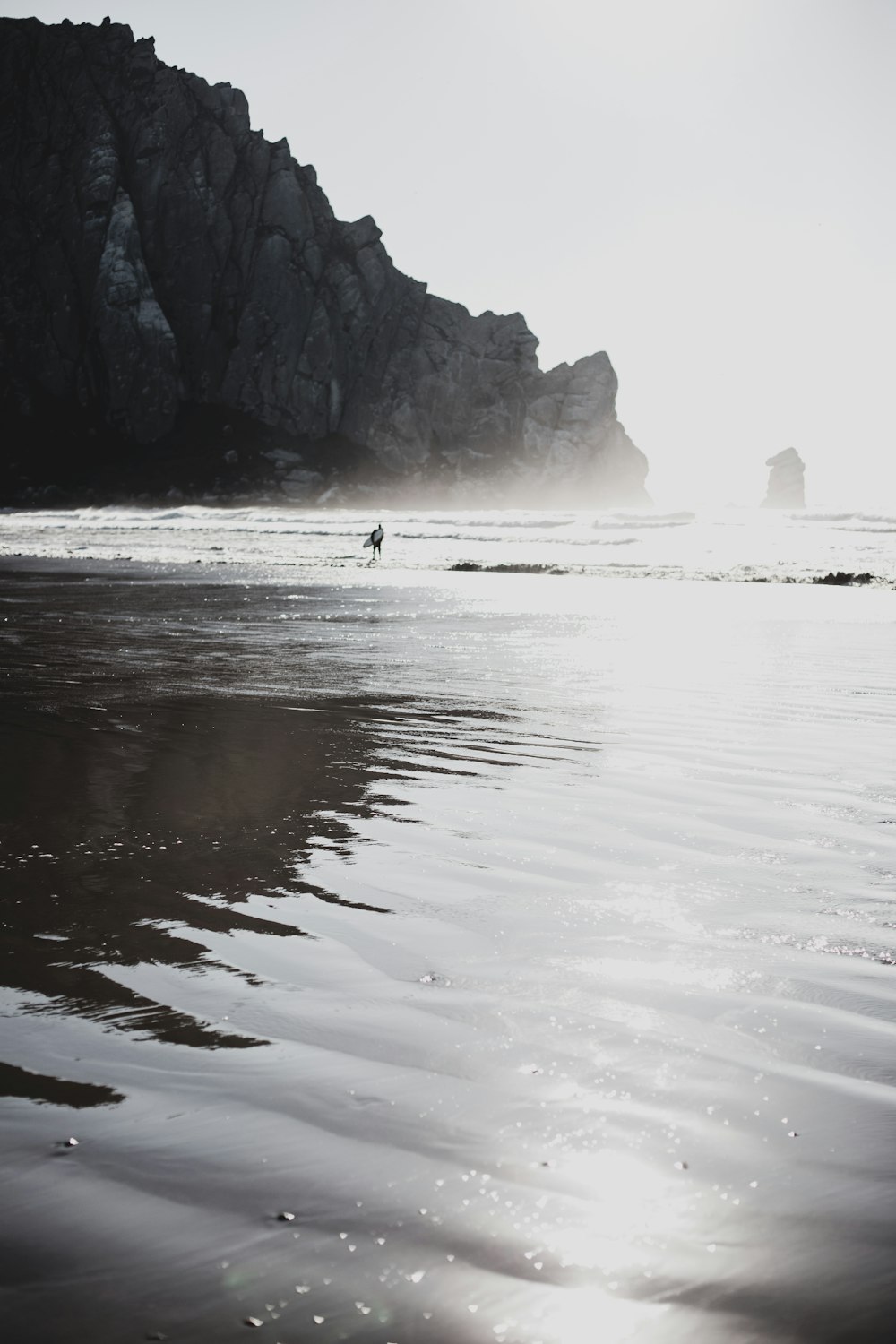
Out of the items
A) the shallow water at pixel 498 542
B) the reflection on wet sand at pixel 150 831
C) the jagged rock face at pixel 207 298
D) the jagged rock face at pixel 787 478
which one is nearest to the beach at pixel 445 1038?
the reflection on wet sand at pixel 150 831

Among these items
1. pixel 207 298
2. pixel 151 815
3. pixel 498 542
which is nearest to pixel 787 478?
pixel 207 298

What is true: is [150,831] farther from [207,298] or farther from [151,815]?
[207,298]

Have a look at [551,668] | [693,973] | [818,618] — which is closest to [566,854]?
[693,973]

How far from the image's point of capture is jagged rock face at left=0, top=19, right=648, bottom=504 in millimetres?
111500

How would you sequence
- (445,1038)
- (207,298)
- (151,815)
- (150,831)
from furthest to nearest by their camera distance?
(207,298) < (151,815) < (150,831) < (445,1038)

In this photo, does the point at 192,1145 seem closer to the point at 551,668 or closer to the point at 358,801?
the point at 358,801

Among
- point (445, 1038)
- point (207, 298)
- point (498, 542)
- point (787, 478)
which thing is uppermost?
point (207, 298)

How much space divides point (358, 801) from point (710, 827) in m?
1.82

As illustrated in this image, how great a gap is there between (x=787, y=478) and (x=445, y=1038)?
177418 mm

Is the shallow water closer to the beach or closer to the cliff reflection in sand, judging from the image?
the cliff reflection in sand

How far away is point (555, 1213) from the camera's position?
1844mm

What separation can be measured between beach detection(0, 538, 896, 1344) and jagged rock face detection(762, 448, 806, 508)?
17112 cm

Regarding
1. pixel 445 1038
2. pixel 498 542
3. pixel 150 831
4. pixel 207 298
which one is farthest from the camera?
pixel 207 298

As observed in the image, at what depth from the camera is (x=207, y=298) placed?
117312 mm
